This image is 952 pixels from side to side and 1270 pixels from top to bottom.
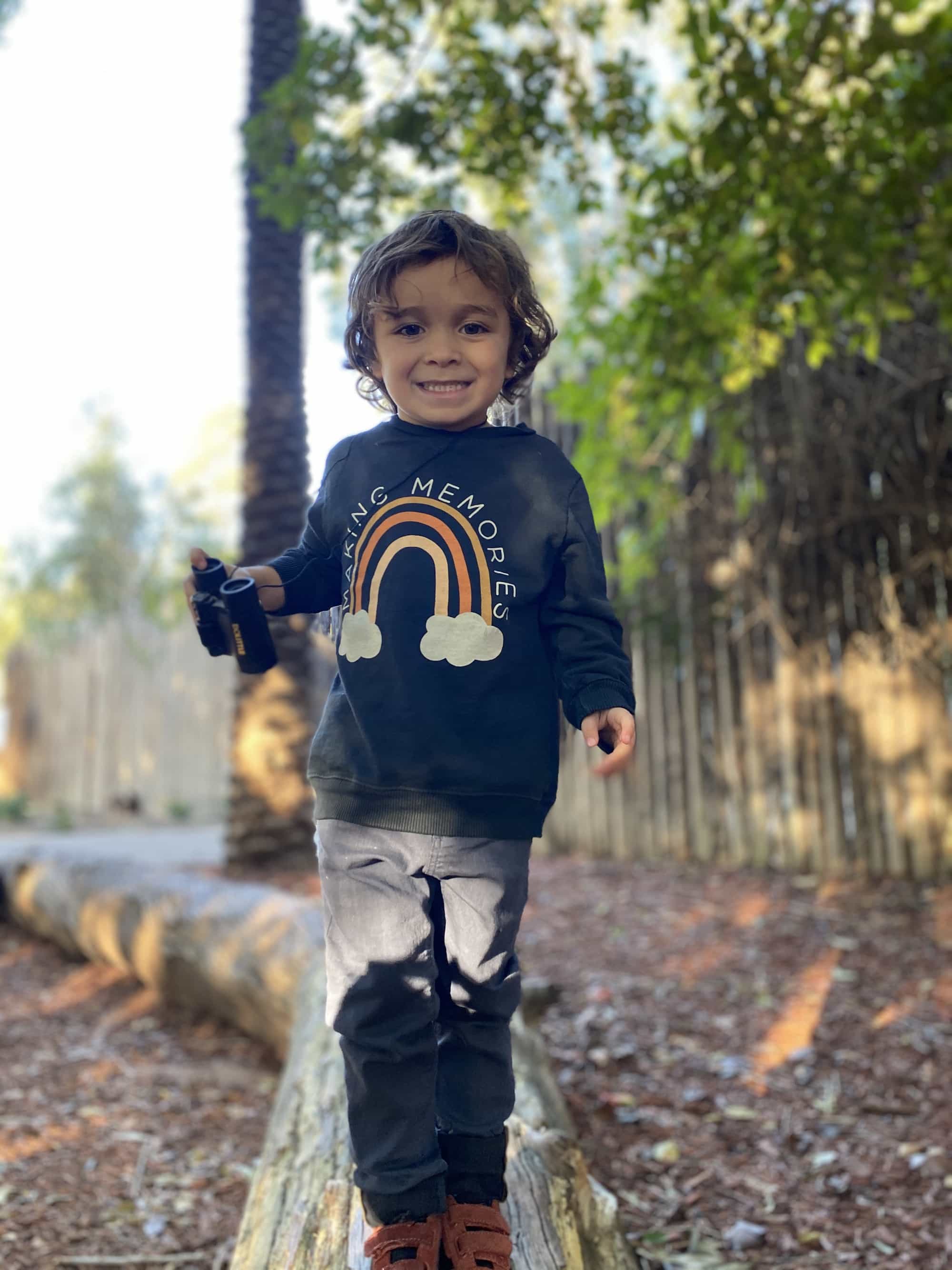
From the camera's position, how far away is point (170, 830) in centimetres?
967

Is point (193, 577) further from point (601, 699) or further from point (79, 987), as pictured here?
point (79, 987)

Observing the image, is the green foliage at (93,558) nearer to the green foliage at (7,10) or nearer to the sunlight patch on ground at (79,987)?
the green foliage at (7,10)

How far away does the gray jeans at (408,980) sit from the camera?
5.46 feet

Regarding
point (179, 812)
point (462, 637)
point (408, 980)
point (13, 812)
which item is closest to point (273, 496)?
point (462, 637)

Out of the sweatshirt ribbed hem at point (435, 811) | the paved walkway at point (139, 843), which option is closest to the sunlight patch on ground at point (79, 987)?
the paved walkway at point (139, 843)

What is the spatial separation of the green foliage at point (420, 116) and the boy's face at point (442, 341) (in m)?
2.33

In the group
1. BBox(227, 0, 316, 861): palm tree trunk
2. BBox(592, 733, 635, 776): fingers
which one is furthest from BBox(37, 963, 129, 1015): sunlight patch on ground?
BBox(592, 733, 635, 776): fingers

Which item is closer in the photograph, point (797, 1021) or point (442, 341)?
point (442, 341)

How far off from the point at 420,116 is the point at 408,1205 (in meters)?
3.69

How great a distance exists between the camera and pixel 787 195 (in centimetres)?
350

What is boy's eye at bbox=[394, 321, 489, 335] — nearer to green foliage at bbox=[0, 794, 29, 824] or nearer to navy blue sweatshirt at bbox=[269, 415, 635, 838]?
navy blue sweatshirt at bbox=[269, 415, 635, 838]

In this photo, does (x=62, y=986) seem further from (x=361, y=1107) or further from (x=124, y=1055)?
(x=361, y=1107)

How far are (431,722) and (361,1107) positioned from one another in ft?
2.16

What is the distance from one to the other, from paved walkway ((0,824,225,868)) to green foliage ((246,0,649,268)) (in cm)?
339
